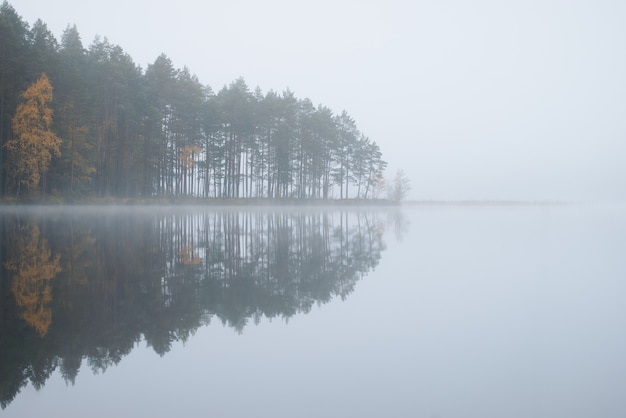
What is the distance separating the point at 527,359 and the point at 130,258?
9.89 meters

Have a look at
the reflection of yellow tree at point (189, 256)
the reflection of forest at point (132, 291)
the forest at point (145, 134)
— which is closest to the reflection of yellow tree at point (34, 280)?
the reflection of forest at point (132, 291)

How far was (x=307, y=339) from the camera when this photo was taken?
5777 mm

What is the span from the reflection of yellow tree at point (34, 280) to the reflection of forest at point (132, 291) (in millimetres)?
17

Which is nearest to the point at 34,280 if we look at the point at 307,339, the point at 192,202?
the point at 307,339

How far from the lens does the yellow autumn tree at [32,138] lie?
3562 cm

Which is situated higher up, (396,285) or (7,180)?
(7,180)

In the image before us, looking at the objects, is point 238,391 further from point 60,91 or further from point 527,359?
point 60,91

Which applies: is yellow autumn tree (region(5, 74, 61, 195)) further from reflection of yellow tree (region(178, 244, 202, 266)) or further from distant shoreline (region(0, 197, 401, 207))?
reflection of yellow tree (region(178, 244, 202, 266))

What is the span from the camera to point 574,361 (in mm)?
5000

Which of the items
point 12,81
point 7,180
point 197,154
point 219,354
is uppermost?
point 12,81

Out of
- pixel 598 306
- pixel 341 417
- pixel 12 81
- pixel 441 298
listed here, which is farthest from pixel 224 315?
pixel 12 81

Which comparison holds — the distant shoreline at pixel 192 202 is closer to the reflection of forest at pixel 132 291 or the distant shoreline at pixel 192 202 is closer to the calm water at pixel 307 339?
the reflection of forest at pixel 132 291

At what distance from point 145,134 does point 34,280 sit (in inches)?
1793

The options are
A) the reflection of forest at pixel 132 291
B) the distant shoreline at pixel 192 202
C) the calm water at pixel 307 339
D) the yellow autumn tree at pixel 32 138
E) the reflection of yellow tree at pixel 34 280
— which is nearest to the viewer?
the calm water at pixel 307 339
